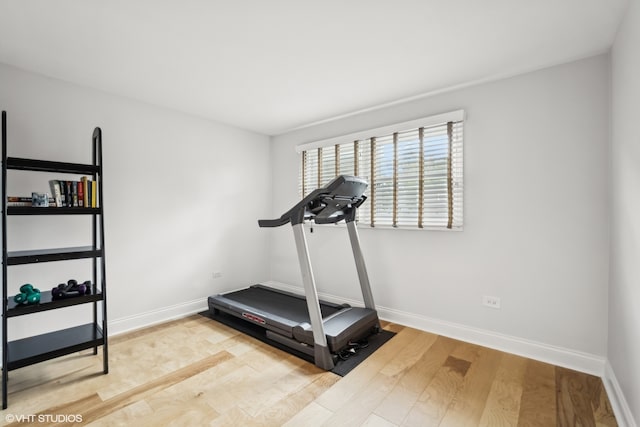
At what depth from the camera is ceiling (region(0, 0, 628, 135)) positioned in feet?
5.56

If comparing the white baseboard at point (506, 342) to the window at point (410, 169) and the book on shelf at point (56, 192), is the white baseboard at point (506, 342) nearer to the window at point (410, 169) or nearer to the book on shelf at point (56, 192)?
the window at point (410, 169)

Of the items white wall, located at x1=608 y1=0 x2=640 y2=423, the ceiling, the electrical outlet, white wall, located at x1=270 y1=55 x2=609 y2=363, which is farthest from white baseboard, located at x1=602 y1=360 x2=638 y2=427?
the ceiling

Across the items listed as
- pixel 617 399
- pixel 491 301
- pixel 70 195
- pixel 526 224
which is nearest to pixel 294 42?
pixel 70 195

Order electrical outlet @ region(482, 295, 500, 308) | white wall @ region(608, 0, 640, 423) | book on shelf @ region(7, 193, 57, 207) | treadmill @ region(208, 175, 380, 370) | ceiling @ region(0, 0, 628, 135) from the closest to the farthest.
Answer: white wall @ region(608, 0, 640, 423)
ceiling @ region(0, 0, 628, 135)
book on shelf @ region(7, 193, 57, 207)
treadmill @ region(208, 175, 380, 370)
electrical outlet @ region(482, 295, 500, 308)

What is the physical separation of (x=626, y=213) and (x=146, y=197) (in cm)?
382

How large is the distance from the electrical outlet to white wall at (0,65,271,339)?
2.84 m

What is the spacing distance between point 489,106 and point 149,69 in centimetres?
285

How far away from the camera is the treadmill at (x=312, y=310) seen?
2342 mm

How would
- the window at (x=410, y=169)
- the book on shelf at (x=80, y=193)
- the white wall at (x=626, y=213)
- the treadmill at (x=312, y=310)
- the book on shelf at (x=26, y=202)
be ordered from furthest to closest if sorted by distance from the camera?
1. the window at (x=410, y=169)
2. the treadmill at (x=312, y=310)
3. the book on shelf at (x=80, y=193)
4. the book on shelf at (x=26, y=202)
5. the white wall at (x=626, y=213)

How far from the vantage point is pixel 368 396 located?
1923 mm

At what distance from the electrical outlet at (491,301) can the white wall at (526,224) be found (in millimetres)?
43

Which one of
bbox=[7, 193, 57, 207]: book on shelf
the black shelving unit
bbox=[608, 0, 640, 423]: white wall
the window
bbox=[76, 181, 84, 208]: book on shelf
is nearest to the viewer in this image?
bbox=[608, 0, 640, 423]: white wall

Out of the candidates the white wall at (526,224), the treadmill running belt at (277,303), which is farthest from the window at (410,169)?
the treadmill running belt at (277,303)

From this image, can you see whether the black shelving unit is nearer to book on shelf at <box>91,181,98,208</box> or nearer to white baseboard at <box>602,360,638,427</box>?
book on shelf at <box>91,181,98,208</box>
